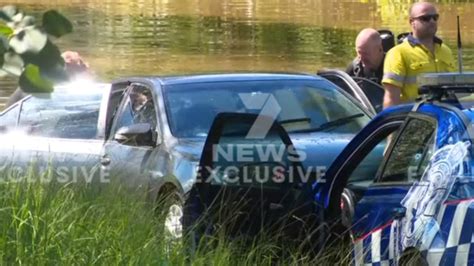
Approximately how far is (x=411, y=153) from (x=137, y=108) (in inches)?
161

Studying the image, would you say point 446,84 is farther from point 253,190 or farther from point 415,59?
point 415,59

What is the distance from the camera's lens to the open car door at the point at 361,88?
1085 cm

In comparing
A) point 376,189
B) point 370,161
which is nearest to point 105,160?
point 370,161

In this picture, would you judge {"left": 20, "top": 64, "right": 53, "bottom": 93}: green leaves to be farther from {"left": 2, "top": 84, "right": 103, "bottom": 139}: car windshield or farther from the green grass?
{"left": 2, "top": 84, "right": 103, "bottom": 139}: car windshield

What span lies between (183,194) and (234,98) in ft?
5.51

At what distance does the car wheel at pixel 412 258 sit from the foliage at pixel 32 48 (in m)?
2.47

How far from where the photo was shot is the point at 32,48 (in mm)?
3215

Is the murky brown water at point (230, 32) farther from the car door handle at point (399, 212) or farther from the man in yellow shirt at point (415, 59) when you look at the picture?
the car door handle at point (399, 212)

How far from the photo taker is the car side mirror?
902cm

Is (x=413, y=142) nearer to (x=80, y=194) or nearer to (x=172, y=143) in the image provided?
(x=80, y=194)

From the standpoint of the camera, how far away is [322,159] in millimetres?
8500

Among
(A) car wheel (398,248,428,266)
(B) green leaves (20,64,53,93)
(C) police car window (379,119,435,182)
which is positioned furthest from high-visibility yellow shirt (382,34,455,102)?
(B) green leaves (20,64,53,93)

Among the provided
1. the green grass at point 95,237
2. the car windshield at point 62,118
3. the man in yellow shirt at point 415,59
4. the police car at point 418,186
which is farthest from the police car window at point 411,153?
the car windshield at point 62,118

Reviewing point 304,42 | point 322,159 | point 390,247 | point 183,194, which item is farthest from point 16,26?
point 304,42
